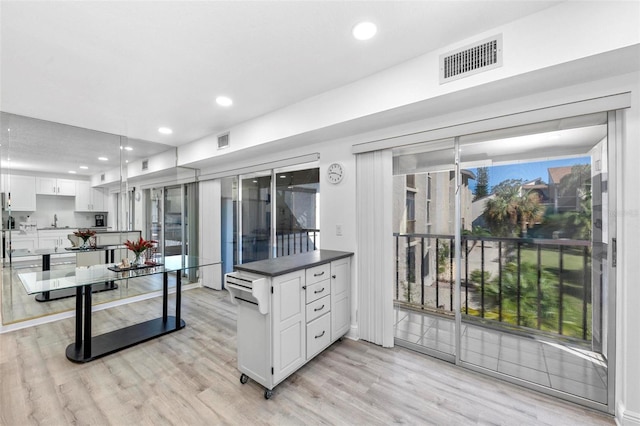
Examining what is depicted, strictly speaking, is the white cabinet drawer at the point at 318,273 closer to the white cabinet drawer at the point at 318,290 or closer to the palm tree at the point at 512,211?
the white cabinet drawer at the point at 318,290

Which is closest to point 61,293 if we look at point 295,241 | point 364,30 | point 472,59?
point 295,241

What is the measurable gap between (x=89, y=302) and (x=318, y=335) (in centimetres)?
221

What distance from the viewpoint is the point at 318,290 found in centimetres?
241

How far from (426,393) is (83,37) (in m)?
3.58

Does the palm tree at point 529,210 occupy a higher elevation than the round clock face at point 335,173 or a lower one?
lower

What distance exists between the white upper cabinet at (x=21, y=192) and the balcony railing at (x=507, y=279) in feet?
15.1

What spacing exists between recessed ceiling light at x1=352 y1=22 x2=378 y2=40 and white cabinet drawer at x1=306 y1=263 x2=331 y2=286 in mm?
1836

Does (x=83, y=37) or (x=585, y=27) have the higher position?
(x=83, y=37)

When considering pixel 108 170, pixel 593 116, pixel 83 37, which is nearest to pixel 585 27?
pixel 593 116

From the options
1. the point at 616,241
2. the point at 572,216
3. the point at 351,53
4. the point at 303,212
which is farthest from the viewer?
the point at 303,212

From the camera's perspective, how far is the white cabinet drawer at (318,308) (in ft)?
7.59

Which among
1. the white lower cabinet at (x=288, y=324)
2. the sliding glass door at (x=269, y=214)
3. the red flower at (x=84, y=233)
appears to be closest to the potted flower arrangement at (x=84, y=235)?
the red flower at (x=84, y=233)

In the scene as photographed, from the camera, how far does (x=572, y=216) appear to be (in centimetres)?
215

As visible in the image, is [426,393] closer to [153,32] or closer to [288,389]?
[288,389]
